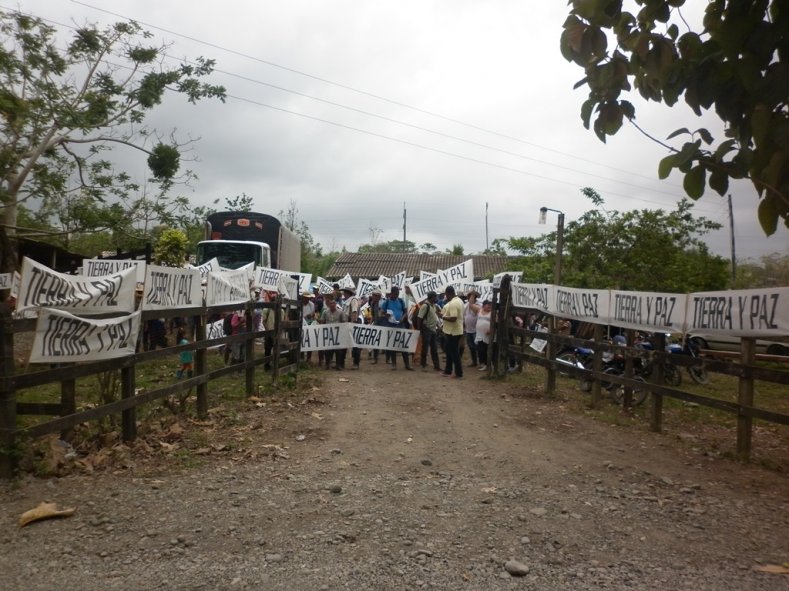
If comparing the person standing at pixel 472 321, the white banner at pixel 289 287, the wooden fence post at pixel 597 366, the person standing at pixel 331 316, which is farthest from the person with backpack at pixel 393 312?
the wooden fence post at pixel 597 366

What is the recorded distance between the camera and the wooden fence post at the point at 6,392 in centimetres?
532

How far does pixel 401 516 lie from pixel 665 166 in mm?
3111

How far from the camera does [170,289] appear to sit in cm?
777

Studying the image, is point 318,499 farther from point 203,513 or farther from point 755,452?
point 755,452

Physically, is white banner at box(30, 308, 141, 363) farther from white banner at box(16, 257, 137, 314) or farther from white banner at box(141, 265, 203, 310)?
white banner at box(141, 265, 203, 310)

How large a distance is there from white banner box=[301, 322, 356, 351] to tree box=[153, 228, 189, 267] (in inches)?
270

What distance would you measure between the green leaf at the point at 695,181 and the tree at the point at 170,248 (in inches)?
653

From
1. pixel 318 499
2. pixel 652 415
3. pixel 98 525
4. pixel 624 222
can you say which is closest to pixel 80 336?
pixel 98 525

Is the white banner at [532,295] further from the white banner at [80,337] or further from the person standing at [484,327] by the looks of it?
the white banner at [80,337]

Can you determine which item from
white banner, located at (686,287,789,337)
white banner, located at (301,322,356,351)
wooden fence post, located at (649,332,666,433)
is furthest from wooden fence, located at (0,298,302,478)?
white banner, located at (686,287,789,337)

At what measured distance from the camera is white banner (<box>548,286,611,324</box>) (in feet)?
33.8

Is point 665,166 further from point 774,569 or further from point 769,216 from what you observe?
point 774,569

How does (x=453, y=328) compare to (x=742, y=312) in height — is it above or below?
below

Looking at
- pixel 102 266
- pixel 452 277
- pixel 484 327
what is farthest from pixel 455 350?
pixel 102 266
